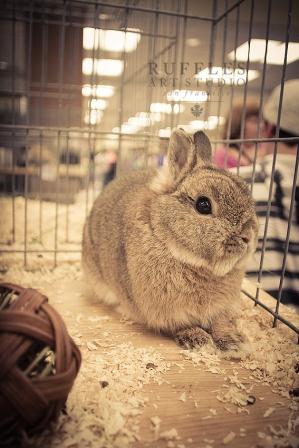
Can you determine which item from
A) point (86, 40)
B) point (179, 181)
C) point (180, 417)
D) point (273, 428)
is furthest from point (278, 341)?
point (86, 40)

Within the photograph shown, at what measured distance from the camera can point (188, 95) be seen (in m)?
1.83

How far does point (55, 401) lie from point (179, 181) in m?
0.96

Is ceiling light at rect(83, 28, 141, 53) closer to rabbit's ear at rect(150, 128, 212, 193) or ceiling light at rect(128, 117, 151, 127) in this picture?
ceiling light at rect(128, 117, 151, 127)

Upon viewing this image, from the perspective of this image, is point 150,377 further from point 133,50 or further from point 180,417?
point 133,50

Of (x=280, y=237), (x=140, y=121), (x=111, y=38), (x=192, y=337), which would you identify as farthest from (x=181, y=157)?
(x=140, y=121)

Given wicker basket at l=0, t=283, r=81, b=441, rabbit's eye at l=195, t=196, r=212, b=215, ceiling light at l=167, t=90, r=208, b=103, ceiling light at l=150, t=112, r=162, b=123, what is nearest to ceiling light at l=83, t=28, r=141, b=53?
ceiling light at l=150, t=112, r=162, b=123

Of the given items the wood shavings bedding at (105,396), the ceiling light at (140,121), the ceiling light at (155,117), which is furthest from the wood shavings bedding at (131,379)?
the ceiling light at (140,121)

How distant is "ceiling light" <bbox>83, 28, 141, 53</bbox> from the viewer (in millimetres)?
2317

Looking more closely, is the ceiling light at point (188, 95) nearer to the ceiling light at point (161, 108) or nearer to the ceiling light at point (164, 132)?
the ceiling light at point (161, 108)

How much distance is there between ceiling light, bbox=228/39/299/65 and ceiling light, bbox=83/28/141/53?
0.73 metres

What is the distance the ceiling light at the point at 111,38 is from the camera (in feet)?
7.60

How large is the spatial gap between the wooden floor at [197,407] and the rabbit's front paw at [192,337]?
0.11 ft

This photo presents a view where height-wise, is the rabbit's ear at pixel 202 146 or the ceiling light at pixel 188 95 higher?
the ceiling light at pixel 188 95

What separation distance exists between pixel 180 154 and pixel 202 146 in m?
0.10
